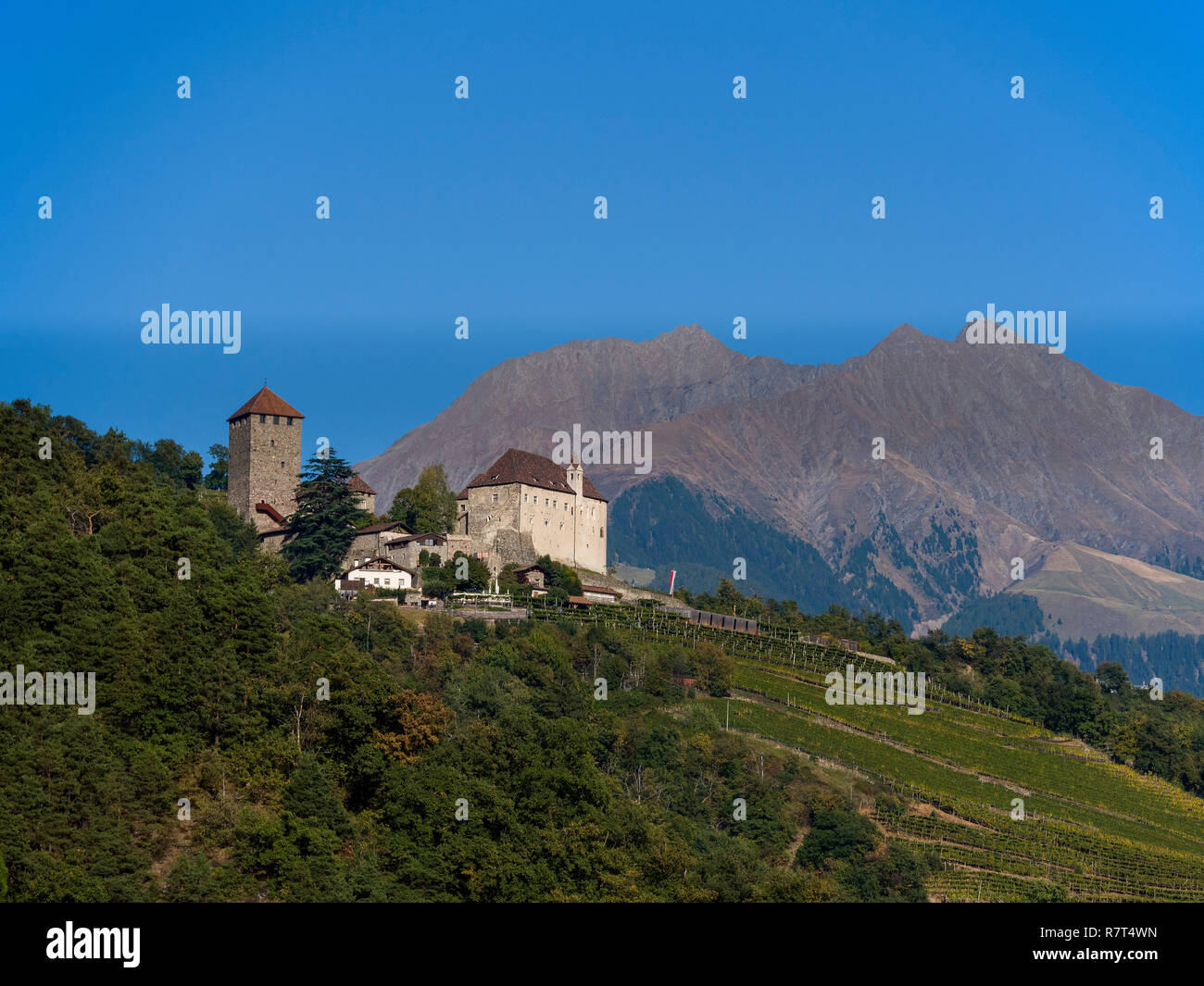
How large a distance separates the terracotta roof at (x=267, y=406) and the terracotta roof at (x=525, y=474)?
39.7 feet

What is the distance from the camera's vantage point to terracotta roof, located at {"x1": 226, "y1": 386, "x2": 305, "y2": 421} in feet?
273

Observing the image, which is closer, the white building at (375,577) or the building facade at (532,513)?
the white building at (375,577)

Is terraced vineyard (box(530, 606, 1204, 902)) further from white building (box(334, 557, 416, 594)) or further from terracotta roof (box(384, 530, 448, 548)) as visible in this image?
white building (box(334, 557, 416, 594))

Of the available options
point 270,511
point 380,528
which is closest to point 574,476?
point 380,528

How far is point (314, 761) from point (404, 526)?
3725 centimetres

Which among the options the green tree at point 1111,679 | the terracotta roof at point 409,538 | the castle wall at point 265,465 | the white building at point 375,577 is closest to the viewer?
the white building at point 375,577

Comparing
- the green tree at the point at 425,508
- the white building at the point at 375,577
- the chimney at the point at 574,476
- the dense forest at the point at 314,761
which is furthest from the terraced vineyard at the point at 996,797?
the green tree at the point at 425,508

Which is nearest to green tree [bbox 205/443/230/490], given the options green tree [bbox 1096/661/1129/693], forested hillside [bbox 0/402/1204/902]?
forested hillside [bbox 0/402/1204/902]

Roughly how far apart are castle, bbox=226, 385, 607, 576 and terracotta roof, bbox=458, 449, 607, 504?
0.08 m

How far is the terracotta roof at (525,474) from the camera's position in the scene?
87.1m

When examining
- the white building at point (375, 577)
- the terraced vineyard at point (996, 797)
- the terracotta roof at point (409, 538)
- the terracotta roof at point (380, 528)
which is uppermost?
the terracotta roof at point (380, 528)

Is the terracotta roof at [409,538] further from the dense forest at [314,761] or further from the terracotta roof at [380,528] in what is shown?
the dense forest at [314,761]

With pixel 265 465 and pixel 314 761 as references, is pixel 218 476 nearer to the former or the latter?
pixel 265 465
